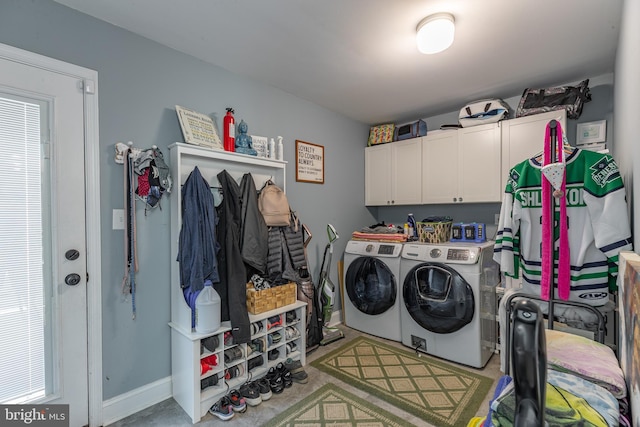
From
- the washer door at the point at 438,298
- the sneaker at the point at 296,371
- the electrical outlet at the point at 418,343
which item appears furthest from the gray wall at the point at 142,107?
the electrical outlet at the point at 418,343

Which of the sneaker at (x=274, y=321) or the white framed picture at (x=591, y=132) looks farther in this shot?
the white framed picture at (x=591, y=132)

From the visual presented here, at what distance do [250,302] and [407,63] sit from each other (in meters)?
2.15

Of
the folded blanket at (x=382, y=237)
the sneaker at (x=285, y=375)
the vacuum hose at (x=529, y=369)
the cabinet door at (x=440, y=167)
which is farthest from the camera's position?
the cabinet door at (x=440, y=167)

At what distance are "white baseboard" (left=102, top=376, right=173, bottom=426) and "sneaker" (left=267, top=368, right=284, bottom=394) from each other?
0.67 m

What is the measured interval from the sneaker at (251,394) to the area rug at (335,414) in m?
0.19

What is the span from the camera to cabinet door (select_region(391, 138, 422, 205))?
10.9 feet

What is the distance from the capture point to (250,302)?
2.17 metres

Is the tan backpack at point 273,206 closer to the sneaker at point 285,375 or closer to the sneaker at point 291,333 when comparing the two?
the sneaker at point 291,333

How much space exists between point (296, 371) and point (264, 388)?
0.31 m

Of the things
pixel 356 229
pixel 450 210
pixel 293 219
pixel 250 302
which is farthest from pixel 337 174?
pixel 250 302

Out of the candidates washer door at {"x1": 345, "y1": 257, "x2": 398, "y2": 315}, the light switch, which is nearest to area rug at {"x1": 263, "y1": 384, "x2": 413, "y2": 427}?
washer door at {"x1": 345, "y1": 257, "x2": 398, "y2": 315}

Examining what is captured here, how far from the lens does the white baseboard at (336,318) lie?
10.8 feet

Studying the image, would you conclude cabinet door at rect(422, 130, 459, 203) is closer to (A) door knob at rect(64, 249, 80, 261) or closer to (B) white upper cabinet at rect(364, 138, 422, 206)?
(B) white upper cabinet at rect(364, 138, 422, 206)

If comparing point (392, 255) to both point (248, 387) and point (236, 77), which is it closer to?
point (248, 387)
